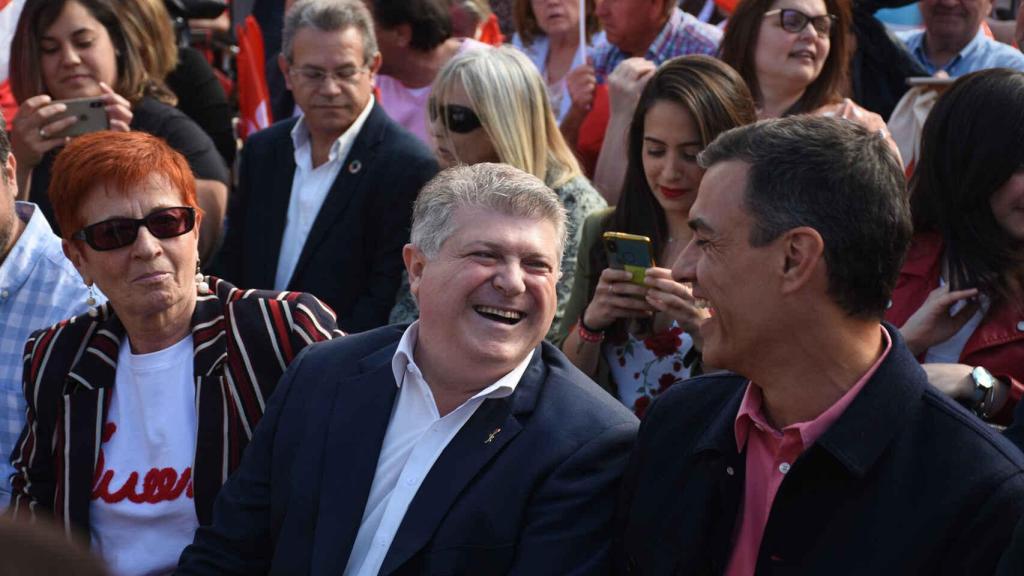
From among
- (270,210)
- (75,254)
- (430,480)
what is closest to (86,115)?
(270,210)

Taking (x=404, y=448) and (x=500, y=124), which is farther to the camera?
(x=500, y=124)

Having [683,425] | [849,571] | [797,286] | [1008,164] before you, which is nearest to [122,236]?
[683,425]

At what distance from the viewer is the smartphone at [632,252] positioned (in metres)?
4.05

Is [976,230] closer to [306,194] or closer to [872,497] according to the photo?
[872,497]

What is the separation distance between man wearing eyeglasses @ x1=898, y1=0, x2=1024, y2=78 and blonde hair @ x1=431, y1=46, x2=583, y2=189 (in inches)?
75.0

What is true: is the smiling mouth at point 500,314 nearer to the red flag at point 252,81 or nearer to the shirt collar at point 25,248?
the shirt collar at point 25,248

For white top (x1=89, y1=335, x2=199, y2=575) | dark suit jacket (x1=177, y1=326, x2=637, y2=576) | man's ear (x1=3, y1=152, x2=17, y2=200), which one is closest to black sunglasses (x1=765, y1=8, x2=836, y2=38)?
dark suit jacket (x1=177, y1=326, x2=637, y2=576)

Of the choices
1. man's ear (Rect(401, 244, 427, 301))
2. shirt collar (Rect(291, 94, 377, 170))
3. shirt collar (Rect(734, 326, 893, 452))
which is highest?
man's ear (Rect(401, 244, 427, 301))

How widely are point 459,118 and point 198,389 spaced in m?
1.92

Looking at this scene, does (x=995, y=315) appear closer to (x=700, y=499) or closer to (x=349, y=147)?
(x=700, y=499)

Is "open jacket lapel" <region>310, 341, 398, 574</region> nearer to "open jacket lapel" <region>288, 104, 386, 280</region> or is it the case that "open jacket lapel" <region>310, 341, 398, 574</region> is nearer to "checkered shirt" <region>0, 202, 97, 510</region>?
"checkered shirt" <region>0, 202, 97, 510</region>

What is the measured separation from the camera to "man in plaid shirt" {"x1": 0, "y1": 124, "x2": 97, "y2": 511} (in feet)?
14.1

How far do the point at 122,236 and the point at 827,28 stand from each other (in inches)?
116

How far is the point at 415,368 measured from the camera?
331 cm
